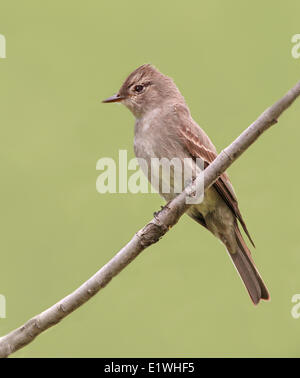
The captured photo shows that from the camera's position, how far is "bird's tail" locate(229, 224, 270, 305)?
3795mm

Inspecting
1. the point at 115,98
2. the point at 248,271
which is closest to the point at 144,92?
the point at 115,98

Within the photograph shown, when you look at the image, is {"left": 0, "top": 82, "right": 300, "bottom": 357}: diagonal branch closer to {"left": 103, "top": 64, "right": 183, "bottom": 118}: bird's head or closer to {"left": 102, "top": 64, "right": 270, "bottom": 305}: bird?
{"left": 102, "top": 64, "right": 270, "bottom": 305}: bird

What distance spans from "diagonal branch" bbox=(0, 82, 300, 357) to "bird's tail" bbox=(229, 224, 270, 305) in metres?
1.33

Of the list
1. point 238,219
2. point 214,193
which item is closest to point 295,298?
point 238,219


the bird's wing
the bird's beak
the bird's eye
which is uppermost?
the bird's eye

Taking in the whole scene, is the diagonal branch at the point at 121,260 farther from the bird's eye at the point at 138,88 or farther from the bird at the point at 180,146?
the bird's eye at the point at 138,88

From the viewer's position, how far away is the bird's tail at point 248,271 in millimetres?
3795

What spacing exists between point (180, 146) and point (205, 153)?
6.8 inches

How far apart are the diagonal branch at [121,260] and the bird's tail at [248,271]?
1.33 m

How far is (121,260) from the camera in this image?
2.62 meters

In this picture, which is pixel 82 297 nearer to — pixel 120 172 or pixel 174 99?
pixel 120 172

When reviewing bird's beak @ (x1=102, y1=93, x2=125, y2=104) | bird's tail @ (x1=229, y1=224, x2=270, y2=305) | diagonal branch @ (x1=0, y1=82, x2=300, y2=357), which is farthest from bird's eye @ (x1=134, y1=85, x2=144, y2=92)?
diagonal branch @ (x1=0, y1=82, x2=300, y2=357)

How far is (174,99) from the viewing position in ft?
13.3

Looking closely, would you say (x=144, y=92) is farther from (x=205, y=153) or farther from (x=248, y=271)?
(x=248, y=271)
